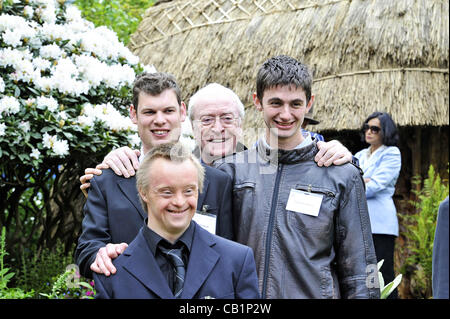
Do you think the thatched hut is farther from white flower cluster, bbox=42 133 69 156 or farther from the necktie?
the necktie

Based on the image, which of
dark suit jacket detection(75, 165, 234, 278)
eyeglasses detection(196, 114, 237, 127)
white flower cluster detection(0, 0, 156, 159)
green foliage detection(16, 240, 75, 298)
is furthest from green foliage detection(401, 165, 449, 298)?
dark suit jacket detection(75, 165, 234, 278)

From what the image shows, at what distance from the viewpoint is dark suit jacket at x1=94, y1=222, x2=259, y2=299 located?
2137 millimetres

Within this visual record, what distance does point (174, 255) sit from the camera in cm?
220

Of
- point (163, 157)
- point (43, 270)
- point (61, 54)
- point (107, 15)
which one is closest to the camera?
point (163, 157)

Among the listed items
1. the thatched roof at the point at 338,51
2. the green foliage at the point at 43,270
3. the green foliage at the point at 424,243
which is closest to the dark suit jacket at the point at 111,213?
the green foliage at the point at 43,270

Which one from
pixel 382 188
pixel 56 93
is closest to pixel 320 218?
pixel 56 93

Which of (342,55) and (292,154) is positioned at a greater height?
(342,55)

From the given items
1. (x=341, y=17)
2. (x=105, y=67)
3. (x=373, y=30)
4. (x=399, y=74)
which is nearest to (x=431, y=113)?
(x=399, y=74)

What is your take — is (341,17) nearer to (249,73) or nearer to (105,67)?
(249,73)

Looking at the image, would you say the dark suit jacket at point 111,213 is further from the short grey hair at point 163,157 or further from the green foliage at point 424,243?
the green foliage at point 424,243

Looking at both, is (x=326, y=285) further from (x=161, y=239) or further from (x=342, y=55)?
(x=342, y=55)

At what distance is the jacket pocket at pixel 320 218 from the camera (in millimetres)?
2615

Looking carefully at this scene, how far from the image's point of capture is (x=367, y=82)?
25.6 feet

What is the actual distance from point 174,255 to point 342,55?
642 cm
